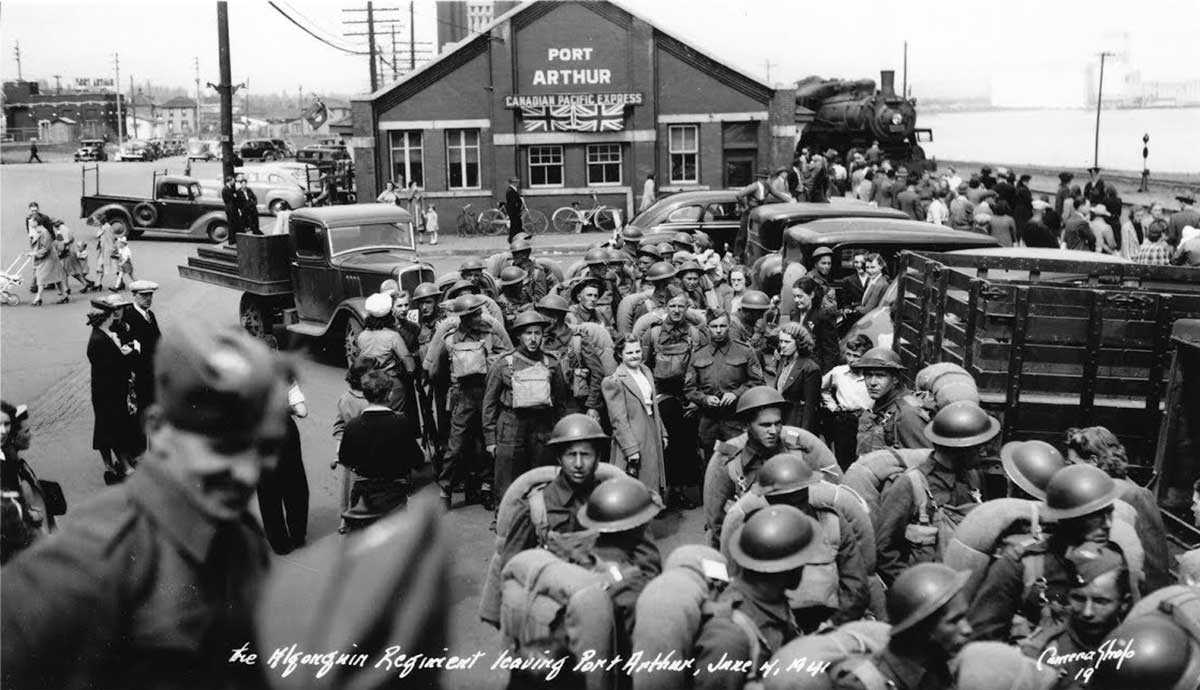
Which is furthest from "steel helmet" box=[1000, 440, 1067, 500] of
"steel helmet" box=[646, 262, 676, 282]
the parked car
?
the parked car

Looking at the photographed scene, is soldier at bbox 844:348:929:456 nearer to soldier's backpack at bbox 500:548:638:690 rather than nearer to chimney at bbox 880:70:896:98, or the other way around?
soldier's backpack at bbox 500:548:638:690

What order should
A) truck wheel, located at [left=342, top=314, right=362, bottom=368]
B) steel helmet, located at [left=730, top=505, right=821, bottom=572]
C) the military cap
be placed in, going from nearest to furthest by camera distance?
1. the military cap
2. steel helmet, located at [left=730, top=505, right=821, bottom=572]
3. truck wheel, located at [left=342, top=314, right=362, bottom=368]

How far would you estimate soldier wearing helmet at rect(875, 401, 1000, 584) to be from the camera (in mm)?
4996

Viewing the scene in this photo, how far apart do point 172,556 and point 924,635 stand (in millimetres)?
2414

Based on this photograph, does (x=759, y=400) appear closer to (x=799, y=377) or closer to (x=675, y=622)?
(x=799, y=377)

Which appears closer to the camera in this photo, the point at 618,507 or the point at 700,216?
the point at 618,507

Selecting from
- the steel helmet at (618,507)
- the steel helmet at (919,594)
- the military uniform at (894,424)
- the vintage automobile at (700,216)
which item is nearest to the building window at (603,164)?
the vintage automobile at (700,216)

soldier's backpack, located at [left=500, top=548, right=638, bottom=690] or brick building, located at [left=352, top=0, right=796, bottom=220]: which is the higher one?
brick building, located at [left=352, top=0, right=796, bottom=220]

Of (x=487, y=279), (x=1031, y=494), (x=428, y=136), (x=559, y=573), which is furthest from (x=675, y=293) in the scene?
(x=428, y=136)

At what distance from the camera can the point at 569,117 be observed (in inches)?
1106

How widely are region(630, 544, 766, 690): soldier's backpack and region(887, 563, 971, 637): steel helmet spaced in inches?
20.4

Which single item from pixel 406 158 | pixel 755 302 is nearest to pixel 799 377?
pixel 755 302

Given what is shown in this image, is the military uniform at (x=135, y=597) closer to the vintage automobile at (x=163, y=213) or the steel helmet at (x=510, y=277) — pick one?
the steel helmet at (x=510, y=277)

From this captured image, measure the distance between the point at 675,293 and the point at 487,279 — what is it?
2193 millimetres
